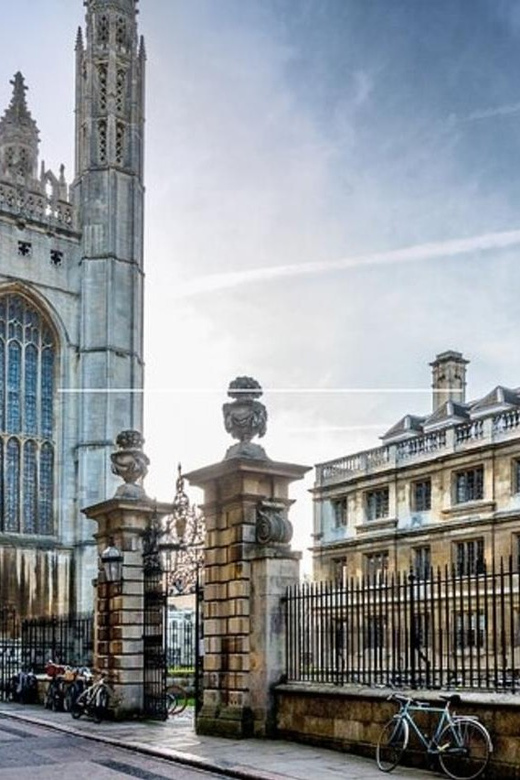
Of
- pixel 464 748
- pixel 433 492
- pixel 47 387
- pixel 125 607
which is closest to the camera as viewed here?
pixel 464 748

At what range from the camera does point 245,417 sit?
1562 cm

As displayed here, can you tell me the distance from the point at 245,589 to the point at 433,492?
25.9 metres

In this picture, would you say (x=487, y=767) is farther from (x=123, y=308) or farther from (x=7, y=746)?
(x=123, y=308)

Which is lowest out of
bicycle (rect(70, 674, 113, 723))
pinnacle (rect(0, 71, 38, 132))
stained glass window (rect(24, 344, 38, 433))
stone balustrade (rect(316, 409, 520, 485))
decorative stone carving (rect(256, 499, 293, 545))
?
bicycle (rect(70, 674, 113, 723))

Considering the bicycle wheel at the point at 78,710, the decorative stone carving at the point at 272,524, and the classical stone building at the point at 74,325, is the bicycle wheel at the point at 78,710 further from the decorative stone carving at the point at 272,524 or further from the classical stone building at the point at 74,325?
the classical stone building at the point at 74,325

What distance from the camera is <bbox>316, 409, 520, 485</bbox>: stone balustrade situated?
37.7 meters

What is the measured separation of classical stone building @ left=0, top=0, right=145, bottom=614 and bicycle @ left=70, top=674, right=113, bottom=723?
77.9 ft

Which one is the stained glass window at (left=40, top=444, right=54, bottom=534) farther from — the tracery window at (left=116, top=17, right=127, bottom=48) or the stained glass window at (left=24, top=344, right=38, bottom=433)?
the tracery window at (left=116, top=17, right=127, bottom=48)

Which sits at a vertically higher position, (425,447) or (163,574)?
(425,447)

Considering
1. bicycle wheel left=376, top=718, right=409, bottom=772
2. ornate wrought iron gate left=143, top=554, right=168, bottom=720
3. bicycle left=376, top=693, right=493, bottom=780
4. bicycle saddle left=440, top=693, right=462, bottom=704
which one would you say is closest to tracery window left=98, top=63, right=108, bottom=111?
ornate wrought iron gate left=143, top=554, right=168, bottom=720

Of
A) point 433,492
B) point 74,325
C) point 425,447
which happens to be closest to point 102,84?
point 74,325

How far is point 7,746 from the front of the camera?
50.2 ft

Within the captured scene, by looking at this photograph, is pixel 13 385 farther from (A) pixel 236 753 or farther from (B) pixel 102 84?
(A) pixel 236 753

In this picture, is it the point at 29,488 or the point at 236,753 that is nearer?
the point at 236,753
